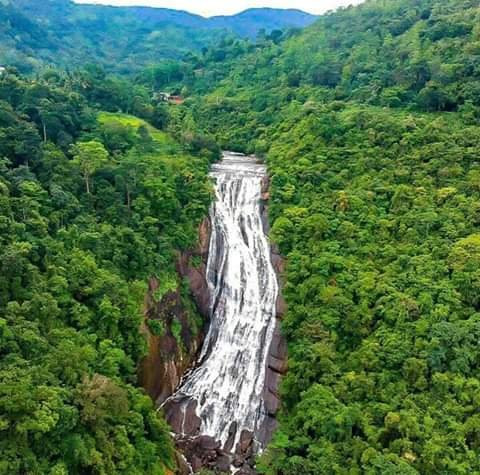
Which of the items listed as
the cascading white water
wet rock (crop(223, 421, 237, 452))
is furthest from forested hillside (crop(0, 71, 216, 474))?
wet rock (crop(223, 421, 237, 452))

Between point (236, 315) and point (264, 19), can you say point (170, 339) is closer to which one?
point (236, 315)

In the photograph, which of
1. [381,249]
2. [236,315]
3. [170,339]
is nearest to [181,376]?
[170,339]

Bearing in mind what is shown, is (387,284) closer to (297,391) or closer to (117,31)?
(297,391)

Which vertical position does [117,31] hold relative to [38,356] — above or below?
above

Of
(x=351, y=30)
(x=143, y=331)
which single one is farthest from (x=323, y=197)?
(x=351, y=30)

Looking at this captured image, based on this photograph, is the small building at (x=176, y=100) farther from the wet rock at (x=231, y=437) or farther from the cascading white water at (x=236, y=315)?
the wet rock at (x=231, y=437)

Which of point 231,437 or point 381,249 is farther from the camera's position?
point 381,249

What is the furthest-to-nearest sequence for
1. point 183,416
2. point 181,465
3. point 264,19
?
1. point 264,19
2. point 183,416
3. point 181,465
